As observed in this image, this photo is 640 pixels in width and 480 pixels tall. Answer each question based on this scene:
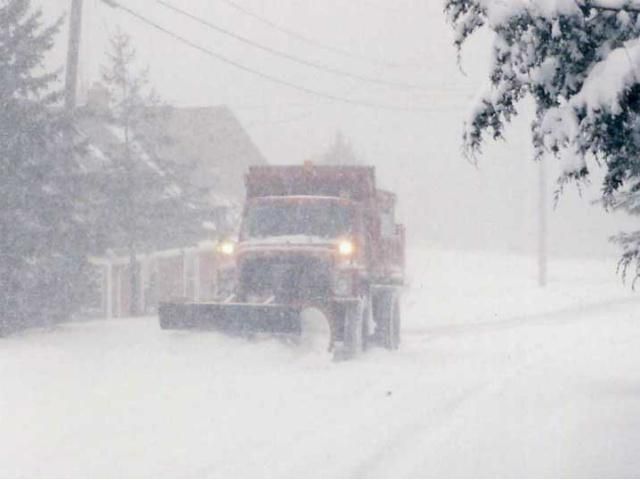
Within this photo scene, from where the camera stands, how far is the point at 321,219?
1556cm

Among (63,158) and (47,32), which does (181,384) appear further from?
(47,32)

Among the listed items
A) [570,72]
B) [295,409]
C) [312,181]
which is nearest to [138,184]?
[312,181]

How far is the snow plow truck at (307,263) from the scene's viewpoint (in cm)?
1403

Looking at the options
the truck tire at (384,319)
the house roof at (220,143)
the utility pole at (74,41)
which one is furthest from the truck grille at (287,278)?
the house roof at (220,143)

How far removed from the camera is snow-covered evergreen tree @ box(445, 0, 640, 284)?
18.8 ft

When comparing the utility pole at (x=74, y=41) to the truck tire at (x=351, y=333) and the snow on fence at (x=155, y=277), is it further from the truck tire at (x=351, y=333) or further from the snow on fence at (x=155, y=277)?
the truck tire at (x=351, y=333)

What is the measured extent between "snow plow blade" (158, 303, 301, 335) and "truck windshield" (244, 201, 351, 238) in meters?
2.20

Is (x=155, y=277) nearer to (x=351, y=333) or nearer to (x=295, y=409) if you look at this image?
(x=351, y=333)

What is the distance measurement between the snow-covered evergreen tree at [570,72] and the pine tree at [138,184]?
1954cm

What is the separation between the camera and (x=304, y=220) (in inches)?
613

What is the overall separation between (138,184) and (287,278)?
1255cm

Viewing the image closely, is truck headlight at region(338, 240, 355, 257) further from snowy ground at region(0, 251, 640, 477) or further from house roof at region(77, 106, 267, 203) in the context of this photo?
house roof at region(77, 106, 267, 203)

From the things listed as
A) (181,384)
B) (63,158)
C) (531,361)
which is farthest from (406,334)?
(181,384)

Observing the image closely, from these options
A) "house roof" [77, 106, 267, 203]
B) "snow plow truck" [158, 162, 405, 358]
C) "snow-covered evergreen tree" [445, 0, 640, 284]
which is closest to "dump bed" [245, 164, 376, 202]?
"snow plow truck" [158, 162, 405, 358]
